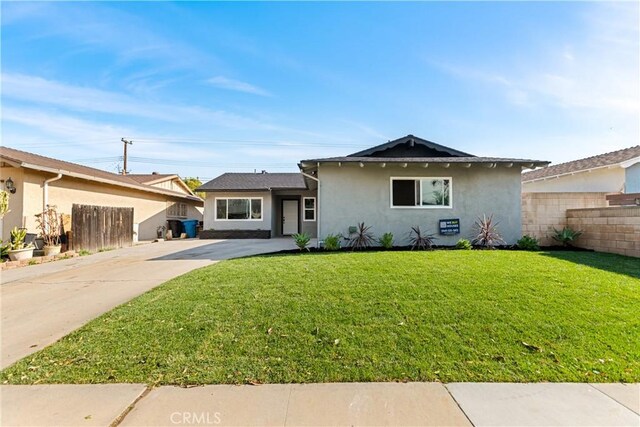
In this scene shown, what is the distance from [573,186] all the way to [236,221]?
19.5 meters

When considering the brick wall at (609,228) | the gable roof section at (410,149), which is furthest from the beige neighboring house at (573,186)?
the gable roof section at (410,149)

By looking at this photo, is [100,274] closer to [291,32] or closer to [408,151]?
[291,32]

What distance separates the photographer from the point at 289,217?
19969 mm

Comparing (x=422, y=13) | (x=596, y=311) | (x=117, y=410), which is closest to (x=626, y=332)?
(x=596, y=311)

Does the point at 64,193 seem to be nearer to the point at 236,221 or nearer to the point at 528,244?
the point at 236,221

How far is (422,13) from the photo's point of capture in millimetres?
7914

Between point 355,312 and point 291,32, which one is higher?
point 291,32

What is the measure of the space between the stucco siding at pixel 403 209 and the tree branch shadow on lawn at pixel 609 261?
2520 mm

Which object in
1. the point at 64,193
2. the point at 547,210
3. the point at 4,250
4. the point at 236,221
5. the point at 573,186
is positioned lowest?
the point at 4,250

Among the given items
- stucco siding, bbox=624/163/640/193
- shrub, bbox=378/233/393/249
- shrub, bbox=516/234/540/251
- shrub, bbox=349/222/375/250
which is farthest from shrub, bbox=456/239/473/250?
stucco siding, bbox=624/163/640/193

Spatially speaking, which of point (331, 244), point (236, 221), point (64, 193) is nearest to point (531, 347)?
point (331, 244)

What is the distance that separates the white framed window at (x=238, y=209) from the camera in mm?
18078

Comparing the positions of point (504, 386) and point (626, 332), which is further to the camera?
point (626, 332)

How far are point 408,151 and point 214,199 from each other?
12301 millimetres
